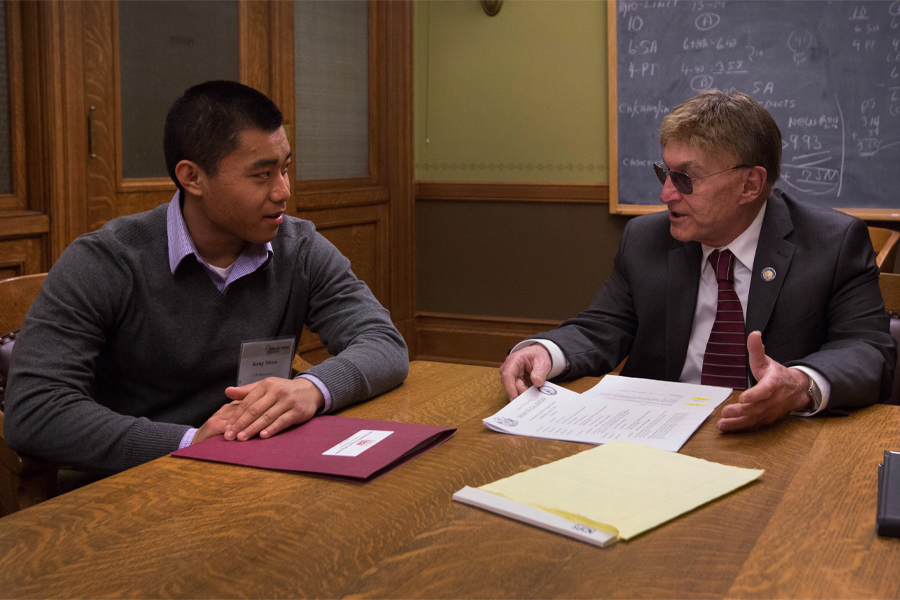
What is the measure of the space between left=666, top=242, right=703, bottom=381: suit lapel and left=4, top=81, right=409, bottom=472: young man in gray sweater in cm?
63

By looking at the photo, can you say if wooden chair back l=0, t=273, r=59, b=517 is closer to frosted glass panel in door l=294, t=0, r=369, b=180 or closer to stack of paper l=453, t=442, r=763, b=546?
stack of paper l=453, t=442, r=763, b=546

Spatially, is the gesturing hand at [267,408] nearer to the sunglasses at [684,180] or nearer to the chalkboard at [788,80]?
the sunglasses at [684,180]

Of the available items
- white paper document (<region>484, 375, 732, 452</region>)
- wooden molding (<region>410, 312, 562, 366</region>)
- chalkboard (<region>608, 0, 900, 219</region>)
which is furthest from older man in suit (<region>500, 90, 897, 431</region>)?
wooden molding (<region>410, 312, 562, 366</region>)

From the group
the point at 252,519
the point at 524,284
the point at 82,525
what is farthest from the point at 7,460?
the point at 524,284

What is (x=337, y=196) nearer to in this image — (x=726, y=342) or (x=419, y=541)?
(x=726, y=342)

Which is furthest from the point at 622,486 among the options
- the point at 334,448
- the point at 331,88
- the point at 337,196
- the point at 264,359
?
the point at 331,88

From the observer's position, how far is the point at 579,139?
434 centimetres

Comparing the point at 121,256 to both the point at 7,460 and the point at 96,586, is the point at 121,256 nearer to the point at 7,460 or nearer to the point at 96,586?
the point at 7,460

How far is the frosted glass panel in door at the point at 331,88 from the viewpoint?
13.0ft

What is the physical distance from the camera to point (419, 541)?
0.92 m

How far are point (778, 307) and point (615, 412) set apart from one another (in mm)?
598

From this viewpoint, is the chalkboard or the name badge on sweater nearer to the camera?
the name badge on sweater

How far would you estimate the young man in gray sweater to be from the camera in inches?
59.6

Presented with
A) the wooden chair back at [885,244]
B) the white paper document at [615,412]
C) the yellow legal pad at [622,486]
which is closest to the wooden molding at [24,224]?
the white paper document at [615,412]
